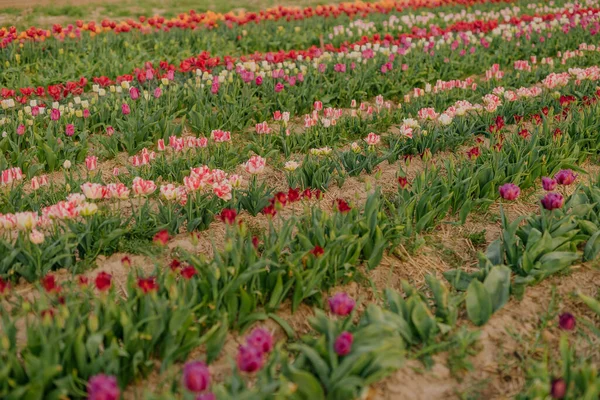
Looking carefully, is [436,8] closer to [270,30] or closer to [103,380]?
[270,30]

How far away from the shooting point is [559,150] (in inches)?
181

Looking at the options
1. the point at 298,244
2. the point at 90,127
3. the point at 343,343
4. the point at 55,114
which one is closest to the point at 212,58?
the point at 90,127

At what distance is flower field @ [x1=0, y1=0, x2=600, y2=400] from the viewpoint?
2410mm

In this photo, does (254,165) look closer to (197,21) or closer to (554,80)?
(554,80)

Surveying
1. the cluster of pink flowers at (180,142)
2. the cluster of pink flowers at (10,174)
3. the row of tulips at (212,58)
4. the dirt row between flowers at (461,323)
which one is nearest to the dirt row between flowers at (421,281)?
the dirt row between flowers at (461,323)

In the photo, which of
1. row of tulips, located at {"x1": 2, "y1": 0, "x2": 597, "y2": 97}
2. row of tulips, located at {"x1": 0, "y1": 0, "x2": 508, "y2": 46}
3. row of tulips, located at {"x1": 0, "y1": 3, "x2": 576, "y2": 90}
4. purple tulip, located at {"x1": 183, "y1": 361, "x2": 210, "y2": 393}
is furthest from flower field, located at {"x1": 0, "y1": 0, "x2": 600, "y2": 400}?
row of tulips, located at {"x1": 0, "y1": 0, "x2": 508, "y2": 46}

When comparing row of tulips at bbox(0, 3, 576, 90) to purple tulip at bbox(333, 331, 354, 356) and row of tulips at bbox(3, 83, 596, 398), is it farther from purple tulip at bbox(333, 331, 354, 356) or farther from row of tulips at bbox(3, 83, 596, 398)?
purple tulip at bbox(333, 331, 354, 356)

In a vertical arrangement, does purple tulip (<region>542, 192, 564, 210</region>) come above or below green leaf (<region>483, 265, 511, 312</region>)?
above

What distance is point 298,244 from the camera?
3.23 meters

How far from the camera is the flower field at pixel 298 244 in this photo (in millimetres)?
2410

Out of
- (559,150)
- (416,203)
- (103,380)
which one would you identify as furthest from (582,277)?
(103,380)

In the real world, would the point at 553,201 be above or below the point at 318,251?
above

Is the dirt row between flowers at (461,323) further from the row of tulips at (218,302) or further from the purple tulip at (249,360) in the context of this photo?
the purple tulip at (249,360)

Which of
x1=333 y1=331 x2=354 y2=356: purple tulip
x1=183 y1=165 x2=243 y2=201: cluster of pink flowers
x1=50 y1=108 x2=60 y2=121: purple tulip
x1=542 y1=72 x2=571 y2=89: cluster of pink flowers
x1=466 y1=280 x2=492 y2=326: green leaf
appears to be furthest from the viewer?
x1=542 y1=72 x2=571 y2=89: cluster of pink flowers
